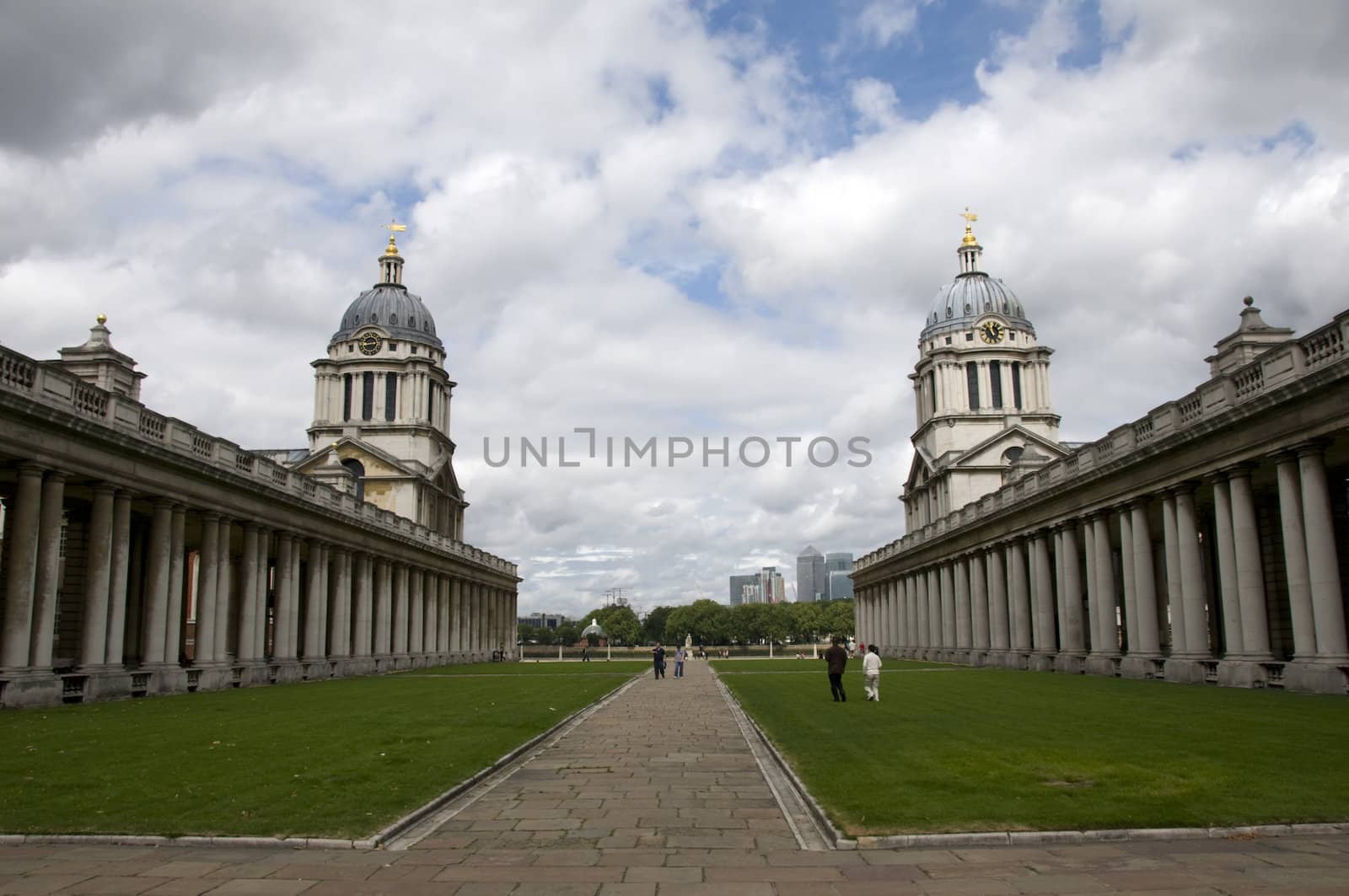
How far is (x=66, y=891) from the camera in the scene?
29.3 ft

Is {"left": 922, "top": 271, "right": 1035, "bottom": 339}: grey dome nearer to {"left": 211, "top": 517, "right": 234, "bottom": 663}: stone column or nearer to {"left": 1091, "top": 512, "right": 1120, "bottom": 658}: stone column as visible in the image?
{"left": 1091, "top": 512, "right": 1120, "bottom": 658}: stone column

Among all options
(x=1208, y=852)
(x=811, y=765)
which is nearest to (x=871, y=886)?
(x=1208, y=852)

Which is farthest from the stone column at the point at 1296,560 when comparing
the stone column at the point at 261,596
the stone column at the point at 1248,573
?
the stone column at the point at 261,596

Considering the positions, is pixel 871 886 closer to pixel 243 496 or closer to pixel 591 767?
pixel 591 767

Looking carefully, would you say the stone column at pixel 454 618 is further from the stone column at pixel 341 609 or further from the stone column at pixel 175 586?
the stone column at pixel 175 586

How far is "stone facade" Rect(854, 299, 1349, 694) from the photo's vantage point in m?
28.6

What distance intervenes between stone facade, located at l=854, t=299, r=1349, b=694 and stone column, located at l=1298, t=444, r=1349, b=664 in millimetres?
37

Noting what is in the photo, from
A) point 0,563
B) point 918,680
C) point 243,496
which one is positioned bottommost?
point 918,680

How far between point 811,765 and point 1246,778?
590cm

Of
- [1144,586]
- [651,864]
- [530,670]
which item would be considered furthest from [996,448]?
[651,864]

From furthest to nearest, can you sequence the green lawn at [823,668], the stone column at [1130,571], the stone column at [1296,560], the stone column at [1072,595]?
the green lawn at [823,668]
the stone column at [1072,595]
the stone column at [1130,571]
the stone column at [1296,560]

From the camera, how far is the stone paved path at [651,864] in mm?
9062

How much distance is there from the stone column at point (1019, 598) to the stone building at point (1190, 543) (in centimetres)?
10

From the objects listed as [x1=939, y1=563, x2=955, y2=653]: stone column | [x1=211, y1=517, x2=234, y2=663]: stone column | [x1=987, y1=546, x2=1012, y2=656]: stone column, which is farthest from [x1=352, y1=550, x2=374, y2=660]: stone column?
[x1=939, y1=563, x2=955, y2=653]: stone column
